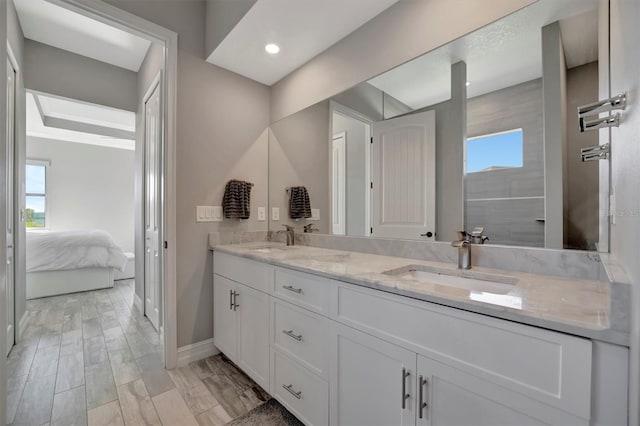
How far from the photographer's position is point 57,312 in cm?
317

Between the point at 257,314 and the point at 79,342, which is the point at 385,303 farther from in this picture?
the point at 79,342

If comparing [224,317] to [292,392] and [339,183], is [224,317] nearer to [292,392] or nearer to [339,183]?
[292,392]

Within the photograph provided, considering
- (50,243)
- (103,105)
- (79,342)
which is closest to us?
(79,342)

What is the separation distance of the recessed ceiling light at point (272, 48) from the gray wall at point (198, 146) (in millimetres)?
473

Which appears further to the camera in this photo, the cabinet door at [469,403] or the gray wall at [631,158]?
the cabinet door at [469,403]

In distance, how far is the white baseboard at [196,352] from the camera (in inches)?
82.3

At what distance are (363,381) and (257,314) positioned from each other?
2.66 feet

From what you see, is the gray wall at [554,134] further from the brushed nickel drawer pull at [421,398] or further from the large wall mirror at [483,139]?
the brushed nickel drawer pull at [421,398]

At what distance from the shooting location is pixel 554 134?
1.15 meters

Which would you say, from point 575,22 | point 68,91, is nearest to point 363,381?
point 575,22

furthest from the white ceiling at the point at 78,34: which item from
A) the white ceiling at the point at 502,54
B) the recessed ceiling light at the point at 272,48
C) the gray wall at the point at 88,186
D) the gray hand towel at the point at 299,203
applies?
the gray wall at the point at 88,186

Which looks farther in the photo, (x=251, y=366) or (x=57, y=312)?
(x=57, y=312)

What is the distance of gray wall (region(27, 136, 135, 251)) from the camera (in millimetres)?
5750

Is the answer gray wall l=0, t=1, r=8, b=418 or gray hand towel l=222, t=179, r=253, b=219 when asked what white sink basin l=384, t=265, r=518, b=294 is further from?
gray wall l=0, t=1, r=8, b=418
